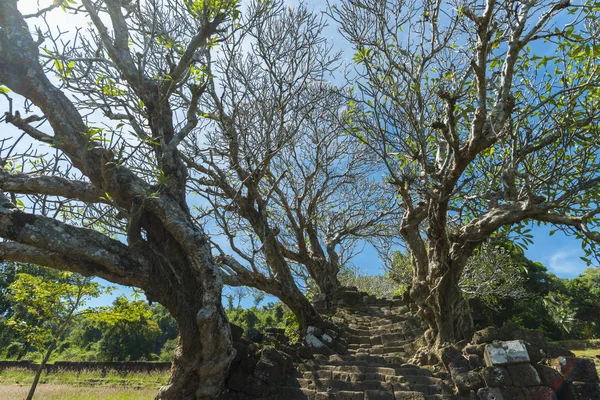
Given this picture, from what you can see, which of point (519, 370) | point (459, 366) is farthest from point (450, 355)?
point (519, 370)

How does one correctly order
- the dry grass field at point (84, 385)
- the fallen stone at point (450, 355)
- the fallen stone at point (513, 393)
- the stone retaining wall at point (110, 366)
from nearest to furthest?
the fallen stone at point (513, 393) → the fallen stone at point (450, 355) → the dry grass field at point (84, 385) → the stone retaining wall at point (110, 366)

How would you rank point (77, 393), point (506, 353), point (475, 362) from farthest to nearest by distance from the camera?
point (77, 393), point (475, 362), point (506, 353)

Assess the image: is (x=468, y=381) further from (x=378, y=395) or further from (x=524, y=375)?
(x=378, y=395)

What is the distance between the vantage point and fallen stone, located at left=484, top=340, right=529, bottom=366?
4.84m

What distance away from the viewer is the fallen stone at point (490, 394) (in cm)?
469

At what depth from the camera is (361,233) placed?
14.2 meters

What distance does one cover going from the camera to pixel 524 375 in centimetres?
473

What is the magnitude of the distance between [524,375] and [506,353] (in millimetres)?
306

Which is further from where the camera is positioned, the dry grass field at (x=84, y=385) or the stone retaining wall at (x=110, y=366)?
the stone retaining wall at (x=110, y=366)

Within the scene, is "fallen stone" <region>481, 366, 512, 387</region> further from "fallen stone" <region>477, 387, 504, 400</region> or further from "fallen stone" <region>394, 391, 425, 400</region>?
"fallen stone" <region>394, 391, 425, 400</region>

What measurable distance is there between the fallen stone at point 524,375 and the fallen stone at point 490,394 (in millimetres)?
242

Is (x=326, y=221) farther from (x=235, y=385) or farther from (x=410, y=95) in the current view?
(x=235, y=385)

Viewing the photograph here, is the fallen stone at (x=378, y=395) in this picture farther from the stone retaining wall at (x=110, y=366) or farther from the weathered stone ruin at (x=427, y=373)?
the stone retaining wall at (x=110, y=366)

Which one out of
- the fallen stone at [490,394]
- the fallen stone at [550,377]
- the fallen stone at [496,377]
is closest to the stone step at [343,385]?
the fallen stone at [490,394]
